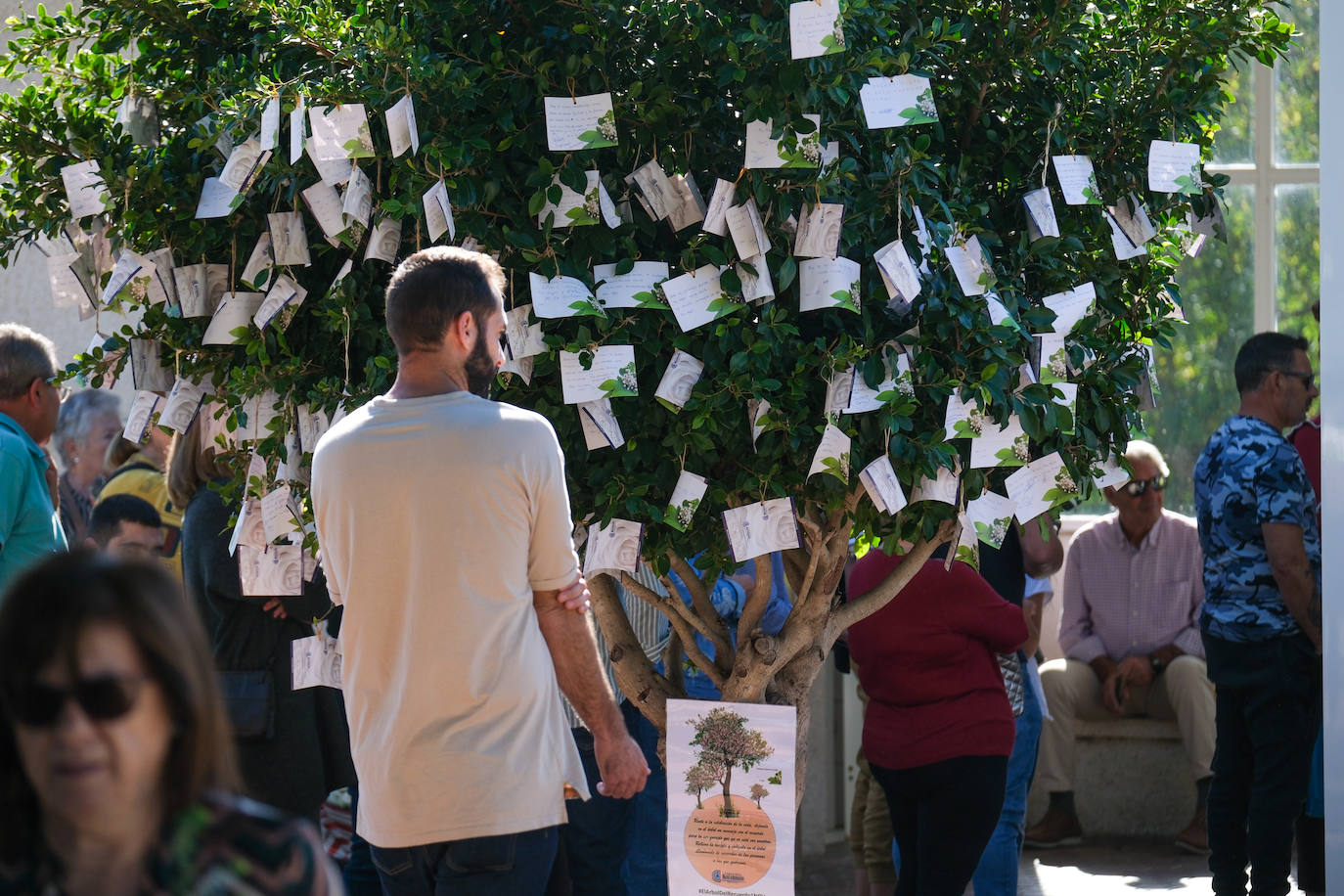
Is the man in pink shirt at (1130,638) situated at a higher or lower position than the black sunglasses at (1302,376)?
lower

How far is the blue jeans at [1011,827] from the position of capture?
4.12 meters

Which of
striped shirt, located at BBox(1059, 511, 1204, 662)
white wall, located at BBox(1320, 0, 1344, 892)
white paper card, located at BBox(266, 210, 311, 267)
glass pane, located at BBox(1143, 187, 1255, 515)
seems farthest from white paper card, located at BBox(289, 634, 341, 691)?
glass pane, located at BBox(1143, 187, 1255, 515)

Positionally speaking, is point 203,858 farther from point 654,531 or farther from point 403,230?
point 403,230

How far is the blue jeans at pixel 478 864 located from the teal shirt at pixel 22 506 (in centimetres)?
148

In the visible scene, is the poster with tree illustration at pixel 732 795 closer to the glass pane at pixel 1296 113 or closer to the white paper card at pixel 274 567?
the white paper card at pixel 274 567

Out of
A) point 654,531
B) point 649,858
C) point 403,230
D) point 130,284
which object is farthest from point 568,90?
point 649,858

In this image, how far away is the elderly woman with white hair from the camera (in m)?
5.65

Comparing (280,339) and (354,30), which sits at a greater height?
(354,30)

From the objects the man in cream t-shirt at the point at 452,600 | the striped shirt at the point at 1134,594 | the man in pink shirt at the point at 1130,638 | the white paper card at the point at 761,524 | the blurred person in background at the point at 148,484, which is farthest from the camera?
the striped shirt at the point at 1134,594

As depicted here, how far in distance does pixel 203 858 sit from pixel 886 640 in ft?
8.28

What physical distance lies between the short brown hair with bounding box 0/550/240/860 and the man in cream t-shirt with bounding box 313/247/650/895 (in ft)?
3.32

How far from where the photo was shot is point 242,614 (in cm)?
377

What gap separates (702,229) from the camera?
2.65 meters

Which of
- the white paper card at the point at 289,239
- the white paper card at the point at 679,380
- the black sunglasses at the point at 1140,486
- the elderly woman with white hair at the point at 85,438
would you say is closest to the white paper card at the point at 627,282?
the white paper card at the point at 679,380
